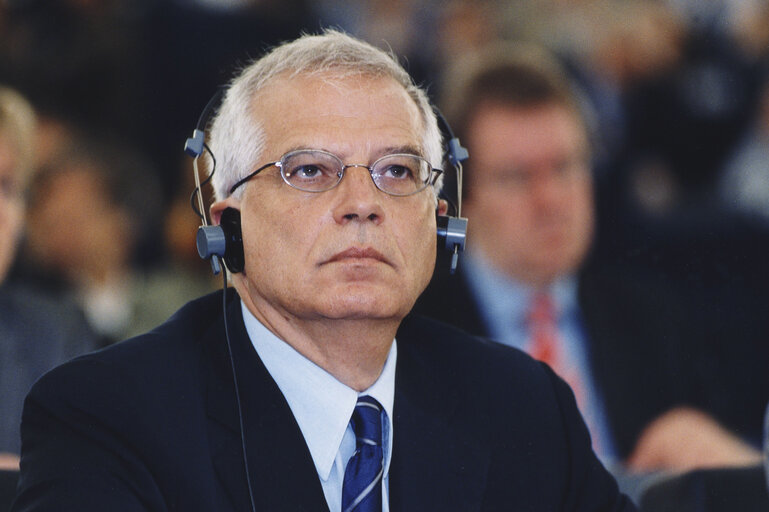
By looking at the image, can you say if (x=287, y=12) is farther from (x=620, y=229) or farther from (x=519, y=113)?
(x=620, y=229)

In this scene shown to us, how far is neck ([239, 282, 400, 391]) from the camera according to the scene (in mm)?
1361

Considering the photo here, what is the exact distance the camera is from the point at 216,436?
1277mm

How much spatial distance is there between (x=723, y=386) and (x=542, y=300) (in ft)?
1.55

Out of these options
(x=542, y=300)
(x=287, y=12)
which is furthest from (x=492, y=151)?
(x=287, y=12)

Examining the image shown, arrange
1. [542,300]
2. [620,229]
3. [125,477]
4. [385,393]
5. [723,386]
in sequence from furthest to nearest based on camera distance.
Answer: [620,229] → [542,300] → [723,386] → [385,393] → [125,477]

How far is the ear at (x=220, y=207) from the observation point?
1.42m

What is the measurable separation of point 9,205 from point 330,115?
1.32m

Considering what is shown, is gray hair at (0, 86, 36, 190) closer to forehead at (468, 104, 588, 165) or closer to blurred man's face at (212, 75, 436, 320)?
forehead at (468, 104, 588, 165)

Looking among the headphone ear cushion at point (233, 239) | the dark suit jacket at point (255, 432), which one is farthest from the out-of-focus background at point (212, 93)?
the headphone ear cushion at point (233, 239)

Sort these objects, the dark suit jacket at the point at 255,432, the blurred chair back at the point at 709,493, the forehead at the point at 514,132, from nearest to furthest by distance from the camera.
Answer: the dark suit jacket at the point at 255,432
the blurred chair back at the point at 709,493
the forehead at the point at 514,132

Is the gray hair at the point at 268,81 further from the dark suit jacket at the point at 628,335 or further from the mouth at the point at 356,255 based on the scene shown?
the dark suit jacket at the point at 628,335

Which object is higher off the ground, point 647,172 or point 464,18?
point 464,18

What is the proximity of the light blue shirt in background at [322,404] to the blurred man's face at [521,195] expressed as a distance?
3.63 ft

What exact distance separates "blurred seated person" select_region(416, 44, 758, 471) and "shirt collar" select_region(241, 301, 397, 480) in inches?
33.0
